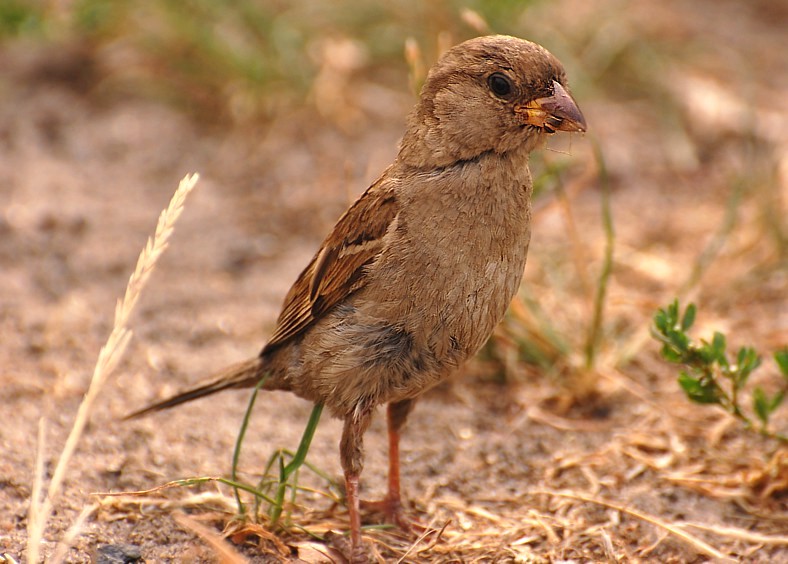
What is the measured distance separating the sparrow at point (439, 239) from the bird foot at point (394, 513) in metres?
0.33

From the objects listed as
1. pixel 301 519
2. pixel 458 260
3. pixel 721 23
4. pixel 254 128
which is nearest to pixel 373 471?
pixel 301 519

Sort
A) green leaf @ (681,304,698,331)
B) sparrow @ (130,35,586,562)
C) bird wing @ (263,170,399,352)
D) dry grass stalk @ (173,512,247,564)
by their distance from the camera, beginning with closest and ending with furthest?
1. dry grass stalk @ (173,512,247,564)
2. sparrow @ (130,35,586,562)
3. bird wing @ (263,170,399,352)
4. green leaf @ (681,304,698,331)

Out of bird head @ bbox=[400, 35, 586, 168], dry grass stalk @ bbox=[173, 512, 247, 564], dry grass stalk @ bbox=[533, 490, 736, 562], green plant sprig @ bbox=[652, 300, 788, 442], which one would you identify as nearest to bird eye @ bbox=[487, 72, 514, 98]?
bird head @ bbox=[400, 35, 586, 168]

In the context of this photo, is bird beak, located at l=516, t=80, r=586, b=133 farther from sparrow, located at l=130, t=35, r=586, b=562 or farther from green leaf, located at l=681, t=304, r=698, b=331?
green leaf, located at l=681, t=304, r=698, b=331

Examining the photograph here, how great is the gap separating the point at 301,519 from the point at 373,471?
0.57 m

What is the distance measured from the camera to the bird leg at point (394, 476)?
367 cm

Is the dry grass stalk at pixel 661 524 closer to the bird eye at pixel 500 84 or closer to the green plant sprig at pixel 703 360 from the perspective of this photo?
the green plant sprig at pixel 703 360

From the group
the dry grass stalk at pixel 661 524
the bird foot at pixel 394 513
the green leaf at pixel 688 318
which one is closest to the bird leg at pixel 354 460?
the bird foot at pixel 394 513

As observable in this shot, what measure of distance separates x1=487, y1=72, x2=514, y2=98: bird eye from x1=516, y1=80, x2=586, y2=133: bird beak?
68 millimetres

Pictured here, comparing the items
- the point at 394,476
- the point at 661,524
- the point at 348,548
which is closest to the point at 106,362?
the point at 348,548

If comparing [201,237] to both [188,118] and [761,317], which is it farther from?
[761,317]

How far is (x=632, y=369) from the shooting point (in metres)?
4.66

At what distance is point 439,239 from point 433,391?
1.53m

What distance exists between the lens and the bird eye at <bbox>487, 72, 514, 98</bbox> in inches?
127
